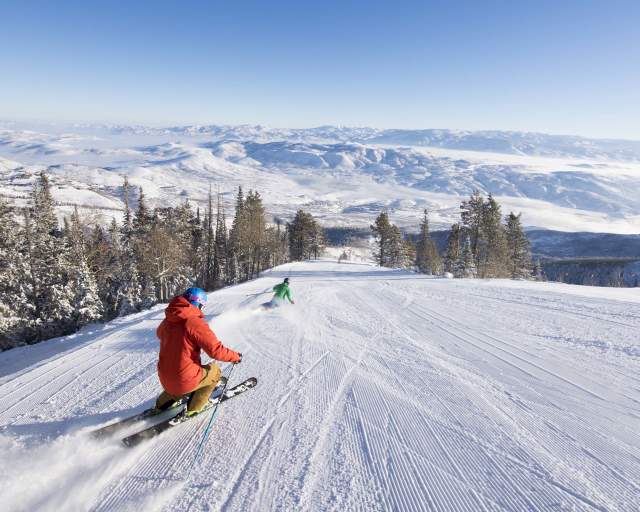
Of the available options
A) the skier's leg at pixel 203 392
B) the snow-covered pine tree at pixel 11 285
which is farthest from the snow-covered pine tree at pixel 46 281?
the skier's leg at pixel 203 392

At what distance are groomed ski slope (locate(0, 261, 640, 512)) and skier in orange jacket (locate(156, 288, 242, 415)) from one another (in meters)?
0.68

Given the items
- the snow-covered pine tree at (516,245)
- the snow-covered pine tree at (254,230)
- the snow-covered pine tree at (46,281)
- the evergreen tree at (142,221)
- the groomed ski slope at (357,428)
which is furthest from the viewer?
the snow-covered pine tree at (516,245)

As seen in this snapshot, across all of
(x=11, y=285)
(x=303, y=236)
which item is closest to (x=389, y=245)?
(x=303, y=236)

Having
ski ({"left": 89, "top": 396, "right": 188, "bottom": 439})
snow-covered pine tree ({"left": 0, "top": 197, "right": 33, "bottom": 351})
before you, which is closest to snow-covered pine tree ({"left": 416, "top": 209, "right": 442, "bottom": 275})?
snow-covered pine tree ({"left": 0, "top": 197, "right": 33, "bottom": 351})

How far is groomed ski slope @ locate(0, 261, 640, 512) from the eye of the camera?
12.0 ft

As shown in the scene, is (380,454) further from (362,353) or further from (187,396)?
(362,353)

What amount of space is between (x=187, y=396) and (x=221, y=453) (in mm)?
920

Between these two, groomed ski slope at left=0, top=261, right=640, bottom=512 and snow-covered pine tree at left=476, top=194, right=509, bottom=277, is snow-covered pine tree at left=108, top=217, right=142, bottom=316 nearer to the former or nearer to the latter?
groomed ski slope at left=0, top=261, right=640, bottom=512

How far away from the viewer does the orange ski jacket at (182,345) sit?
170 inches

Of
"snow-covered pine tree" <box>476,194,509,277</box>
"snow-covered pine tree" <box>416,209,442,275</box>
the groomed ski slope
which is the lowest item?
"snow-covered pine tree" <box>416,209,442,275</box>

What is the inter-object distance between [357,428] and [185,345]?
2.38 m

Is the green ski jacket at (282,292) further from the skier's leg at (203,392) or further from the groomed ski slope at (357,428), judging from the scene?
the skier's leg at (203,392)

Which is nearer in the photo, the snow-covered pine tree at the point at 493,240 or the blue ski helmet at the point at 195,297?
the blue ski helmet at the point at 195,297

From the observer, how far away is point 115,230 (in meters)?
39.4
